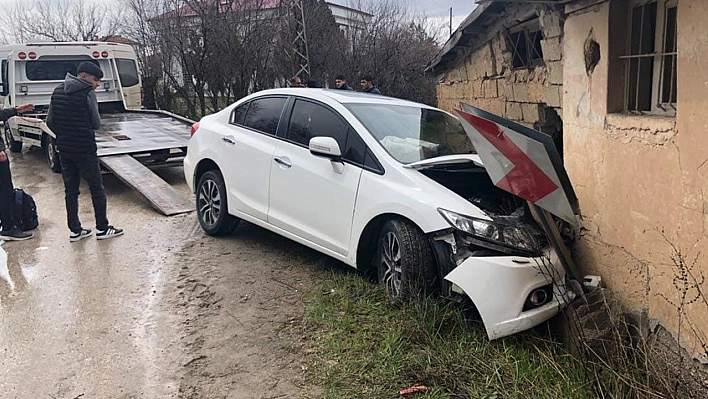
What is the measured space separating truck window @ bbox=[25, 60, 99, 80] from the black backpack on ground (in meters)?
6.53

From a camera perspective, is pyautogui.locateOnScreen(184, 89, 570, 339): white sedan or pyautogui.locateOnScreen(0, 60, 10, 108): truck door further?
pyautogui.locateOnScreen(0, 60, 10, 108): truck door

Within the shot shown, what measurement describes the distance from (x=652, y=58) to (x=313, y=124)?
274cm

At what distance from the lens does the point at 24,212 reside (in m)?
6.88

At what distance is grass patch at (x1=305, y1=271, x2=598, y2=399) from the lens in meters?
3.38

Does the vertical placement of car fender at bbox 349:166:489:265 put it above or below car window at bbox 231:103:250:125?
below

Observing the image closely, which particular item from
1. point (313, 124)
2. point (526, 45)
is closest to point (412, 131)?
point (313, 124)

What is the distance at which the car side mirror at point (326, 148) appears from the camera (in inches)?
185

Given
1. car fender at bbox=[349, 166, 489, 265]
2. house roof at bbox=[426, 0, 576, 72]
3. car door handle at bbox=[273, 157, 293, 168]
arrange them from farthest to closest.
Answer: house roof at bbox=[426, 0, 576, 72] → car door handle at bbox=[273, 157, 293, 168] → car fender at bbox=[349, 166, 489, 265]

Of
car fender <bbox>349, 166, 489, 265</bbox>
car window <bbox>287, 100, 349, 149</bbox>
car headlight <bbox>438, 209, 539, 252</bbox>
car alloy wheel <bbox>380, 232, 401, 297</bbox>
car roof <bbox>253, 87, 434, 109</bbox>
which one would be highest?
car roof <bbox>253, 87, 434, 109</bbox>

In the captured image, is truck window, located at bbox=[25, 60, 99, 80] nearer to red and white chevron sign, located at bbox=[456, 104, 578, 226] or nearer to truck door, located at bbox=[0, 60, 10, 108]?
truck door, located at bbox=[0, 60, 10, 108]

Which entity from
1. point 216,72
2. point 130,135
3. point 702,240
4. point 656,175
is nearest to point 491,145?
point 656,175

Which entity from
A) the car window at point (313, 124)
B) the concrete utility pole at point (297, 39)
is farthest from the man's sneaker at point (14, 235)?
the concrete utility pole at point (297, 39)

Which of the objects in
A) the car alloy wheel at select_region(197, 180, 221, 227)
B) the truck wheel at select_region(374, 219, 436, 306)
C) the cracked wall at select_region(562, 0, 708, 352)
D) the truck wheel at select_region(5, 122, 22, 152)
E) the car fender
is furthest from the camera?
the truck wheel at select_region(5, 122, 22, 152)

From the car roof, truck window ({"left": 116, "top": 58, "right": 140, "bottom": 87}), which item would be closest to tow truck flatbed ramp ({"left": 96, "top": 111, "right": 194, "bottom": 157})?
truck window ({"left": 116, "top": 58, "right": 140, "bottom": 87})
